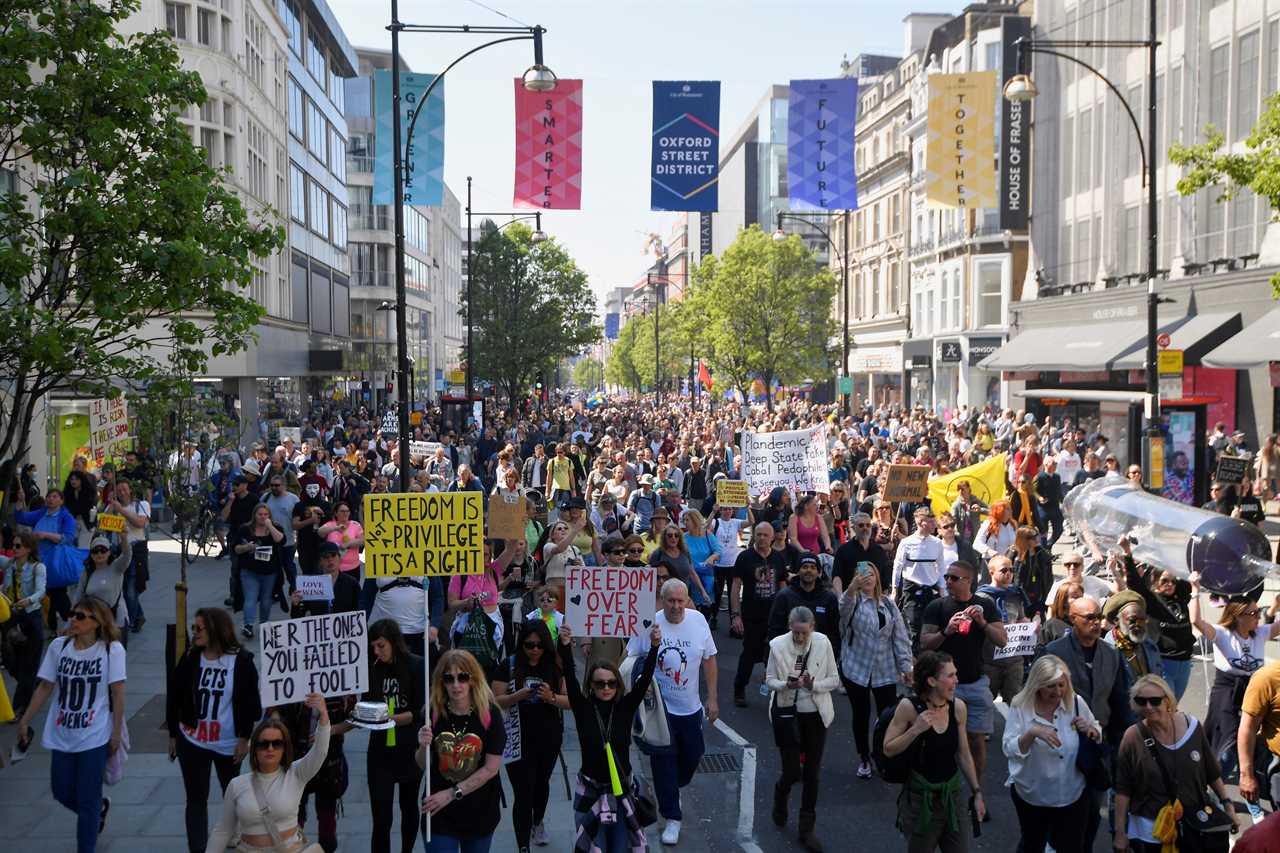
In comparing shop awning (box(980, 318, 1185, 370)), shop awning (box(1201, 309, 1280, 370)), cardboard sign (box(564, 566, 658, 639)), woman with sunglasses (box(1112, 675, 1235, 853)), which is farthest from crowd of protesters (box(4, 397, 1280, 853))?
shop awning (box(980, 318, 1185, 370))

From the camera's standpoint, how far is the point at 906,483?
1506 cm

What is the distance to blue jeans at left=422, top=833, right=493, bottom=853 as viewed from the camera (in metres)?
6.38

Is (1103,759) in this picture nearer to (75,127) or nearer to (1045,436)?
(75,127)

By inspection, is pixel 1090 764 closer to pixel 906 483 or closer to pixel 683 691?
pixel 683 691

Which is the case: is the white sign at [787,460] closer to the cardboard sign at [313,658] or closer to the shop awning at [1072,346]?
the cardboard sign at [313,658]

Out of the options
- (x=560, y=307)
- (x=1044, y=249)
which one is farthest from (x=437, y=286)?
(x=1044, y=249)

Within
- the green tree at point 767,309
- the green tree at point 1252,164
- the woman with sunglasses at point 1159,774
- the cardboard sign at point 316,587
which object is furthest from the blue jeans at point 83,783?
the green tree at point 767,309

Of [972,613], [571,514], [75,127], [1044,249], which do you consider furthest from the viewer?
[1044,249]

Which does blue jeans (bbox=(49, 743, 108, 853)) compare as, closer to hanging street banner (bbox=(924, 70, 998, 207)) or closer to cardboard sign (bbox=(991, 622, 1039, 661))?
cardboard sign (bbox=(991, 622, 1039, 661))

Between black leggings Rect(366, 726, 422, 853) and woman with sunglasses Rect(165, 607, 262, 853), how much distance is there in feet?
2.36

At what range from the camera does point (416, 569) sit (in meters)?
8.58

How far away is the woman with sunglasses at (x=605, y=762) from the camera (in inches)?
265

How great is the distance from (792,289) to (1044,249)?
1390cm

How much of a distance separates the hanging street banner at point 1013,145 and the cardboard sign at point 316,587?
36504 millimetres
